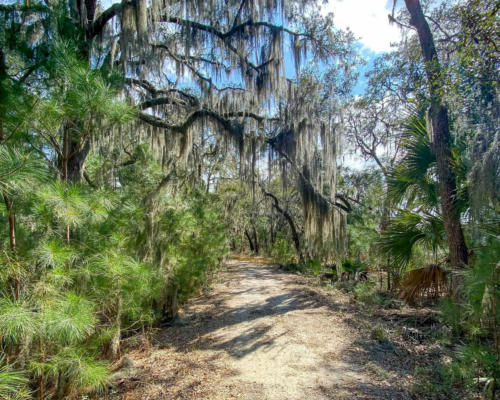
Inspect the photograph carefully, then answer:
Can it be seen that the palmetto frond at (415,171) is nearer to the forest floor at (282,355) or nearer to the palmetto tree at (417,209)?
the palmetto tree at (417,209)

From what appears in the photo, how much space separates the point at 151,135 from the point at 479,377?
5799 mm

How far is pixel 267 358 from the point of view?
3578mm

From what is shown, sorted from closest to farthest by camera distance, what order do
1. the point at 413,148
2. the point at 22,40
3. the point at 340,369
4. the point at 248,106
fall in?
the point at 22,40
the point at 340,369
the point at 413,148
the point at 248,106

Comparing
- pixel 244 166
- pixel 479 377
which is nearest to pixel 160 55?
pixel 244 166

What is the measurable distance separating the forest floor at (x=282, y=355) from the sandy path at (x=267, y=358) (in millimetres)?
11

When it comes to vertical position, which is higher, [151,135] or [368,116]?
[368,116]

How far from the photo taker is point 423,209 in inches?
188

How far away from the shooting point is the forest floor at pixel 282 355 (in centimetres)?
290

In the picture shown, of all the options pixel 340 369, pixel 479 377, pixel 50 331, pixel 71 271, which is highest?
pixel 71 271

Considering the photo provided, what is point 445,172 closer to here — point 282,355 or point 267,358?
point 282,355

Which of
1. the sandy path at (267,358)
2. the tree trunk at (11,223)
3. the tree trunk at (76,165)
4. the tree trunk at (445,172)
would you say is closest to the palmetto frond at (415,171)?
the tree trunk at (445,172)

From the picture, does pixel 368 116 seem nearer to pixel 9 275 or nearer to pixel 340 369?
pixel 340 369

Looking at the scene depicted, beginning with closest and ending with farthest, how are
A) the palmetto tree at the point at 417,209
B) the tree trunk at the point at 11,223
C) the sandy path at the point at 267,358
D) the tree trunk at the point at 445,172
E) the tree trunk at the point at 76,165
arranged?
the tree trunk at the point at 11,223 < the tree trunk at the point at 76,165 < the sandy path at the point at 267,358 < the tree trunk at the point at 445,172 < the palmetto tree at the point at 417,209

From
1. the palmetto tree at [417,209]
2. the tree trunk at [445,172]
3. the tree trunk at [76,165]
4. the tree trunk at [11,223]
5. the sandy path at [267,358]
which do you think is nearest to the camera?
the tree trunk at [11,223]
